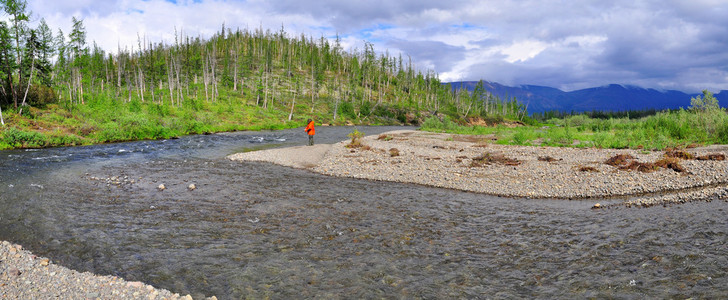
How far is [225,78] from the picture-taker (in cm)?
10469

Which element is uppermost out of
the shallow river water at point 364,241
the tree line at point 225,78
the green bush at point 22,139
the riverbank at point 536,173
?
the tree line at point 225,78

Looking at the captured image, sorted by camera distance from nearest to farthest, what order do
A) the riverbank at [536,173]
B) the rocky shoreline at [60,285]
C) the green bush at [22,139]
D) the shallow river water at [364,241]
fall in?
1. the rocky shoreline at [60,285]
2. the shallow river water at [364,241]
3. the riverbank at [536,173]
4. the green bush at [22,139]

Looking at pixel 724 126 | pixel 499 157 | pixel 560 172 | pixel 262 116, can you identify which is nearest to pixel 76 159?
pixel 499 157

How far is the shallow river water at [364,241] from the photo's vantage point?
278 inches

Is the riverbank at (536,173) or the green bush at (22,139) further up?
the green bush at (22,139)

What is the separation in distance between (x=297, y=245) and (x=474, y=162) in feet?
46.8

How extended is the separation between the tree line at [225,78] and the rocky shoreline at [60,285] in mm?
42872

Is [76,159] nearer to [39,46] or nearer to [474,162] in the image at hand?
[474,162]

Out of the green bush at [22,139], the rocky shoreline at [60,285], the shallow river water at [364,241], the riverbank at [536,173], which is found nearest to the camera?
the rocky shoreline at [60,285]

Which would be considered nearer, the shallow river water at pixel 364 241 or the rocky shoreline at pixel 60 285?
the rocky shoreline at pixel 60 285

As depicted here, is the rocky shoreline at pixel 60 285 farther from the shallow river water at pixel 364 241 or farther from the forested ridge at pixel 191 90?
the forested ridge at pixel 191 90

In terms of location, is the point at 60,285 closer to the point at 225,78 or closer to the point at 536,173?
the point at 536,173

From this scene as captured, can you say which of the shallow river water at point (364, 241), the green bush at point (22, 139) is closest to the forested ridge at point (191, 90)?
the green bush at point (22, 139)

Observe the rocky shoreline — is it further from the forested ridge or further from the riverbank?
the forested ridge
